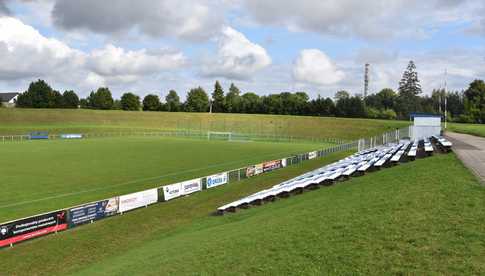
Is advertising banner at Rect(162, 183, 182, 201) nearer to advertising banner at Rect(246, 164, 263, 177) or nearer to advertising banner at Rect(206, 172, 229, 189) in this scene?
advertising banner at Rect(206, 172, 229, 189)

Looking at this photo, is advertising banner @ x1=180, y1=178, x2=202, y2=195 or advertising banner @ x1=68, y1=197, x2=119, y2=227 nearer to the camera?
advertising banner @ x1=68, y1=197, x2=119, y2=227

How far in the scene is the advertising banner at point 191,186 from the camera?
88.9 feet

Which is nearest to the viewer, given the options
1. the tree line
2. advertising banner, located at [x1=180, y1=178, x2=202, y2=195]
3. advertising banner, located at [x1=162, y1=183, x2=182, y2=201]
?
advertising banner, located at [x1=162, y1=183, x2=182, y2=201]

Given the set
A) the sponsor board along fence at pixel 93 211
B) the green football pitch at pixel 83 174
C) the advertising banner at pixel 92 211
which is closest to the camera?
the sponsor board along fence at pixel 93 211

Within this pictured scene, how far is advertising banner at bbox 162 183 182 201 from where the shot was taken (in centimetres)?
2550

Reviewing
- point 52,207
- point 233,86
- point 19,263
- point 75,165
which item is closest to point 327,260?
point 19,263

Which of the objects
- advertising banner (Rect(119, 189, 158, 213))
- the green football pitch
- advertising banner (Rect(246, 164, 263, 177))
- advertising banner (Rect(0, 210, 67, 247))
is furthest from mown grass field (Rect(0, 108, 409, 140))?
advertising banner (Rect(0, 210, 67, 247))

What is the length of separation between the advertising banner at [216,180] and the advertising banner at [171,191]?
3.24 metres

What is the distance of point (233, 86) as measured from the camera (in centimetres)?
18912

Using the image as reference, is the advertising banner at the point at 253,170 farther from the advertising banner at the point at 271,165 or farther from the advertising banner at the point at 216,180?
the advertising banner at the point at 216,180

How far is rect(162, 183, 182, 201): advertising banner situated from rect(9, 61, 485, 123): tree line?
11405 cm

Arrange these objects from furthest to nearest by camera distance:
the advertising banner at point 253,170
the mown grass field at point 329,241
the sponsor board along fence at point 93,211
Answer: the advertising banner at point 253,170
the sponsor board along fence at point 93,211
the mown grass field at point 329,241

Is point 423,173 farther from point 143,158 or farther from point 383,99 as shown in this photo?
point 383,99

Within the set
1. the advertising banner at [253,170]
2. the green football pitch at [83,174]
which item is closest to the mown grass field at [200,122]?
the green football pitch at [83,174]
